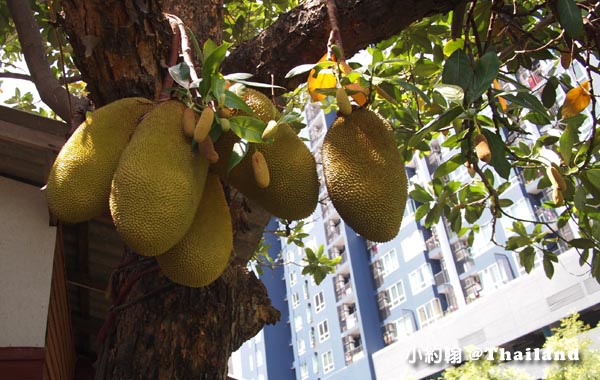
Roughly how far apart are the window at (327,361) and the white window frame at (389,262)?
12.1ft

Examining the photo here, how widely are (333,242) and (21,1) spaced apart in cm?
1864

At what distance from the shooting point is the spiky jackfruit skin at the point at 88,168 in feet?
2.92

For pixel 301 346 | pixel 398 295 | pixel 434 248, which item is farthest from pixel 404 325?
pixel 301 346

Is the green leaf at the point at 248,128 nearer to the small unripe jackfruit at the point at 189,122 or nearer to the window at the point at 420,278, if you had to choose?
the small unripe jackfruit at the point at 189,122

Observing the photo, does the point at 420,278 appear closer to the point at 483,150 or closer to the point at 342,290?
the point at 342,290

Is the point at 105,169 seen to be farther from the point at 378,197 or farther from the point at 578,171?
the point at 578,171

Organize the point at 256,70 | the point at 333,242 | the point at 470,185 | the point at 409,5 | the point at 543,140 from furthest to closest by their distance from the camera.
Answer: the point at 333,242
the point at 470,185
the point at 543,140
the point at 256,70
the point at 409,5

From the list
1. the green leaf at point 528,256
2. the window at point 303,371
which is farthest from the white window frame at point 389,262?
the green leaf at point 528,256

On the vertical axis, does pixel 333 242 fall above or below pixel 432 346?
above

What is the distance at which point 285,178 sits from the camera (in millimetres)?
947

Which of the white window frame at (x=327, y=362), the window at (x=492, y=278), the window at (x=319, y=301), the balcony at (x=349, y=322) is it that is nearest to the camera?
the window at (x=492, y=278)

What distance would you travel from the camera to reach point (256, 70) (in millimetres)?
1332

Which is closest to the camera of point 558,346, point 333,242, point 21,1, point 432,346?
point 21,1

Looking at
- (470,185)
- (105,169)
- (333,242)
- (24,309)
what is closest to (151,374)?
(105,169)
